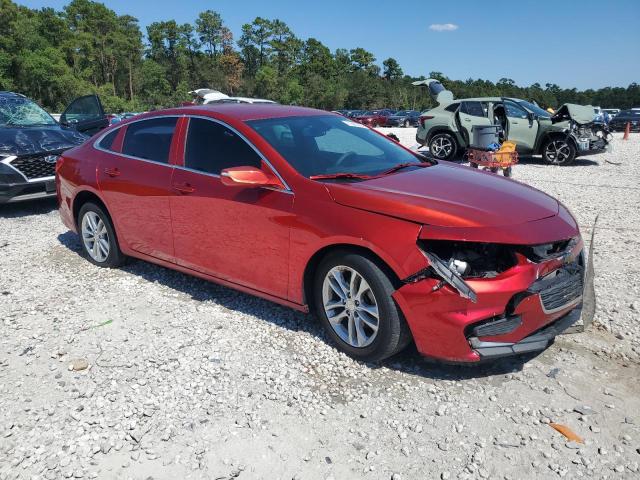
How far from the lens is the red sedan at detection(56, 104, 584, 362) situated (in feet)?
9.77

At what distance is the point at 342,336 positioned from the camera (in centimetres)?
349

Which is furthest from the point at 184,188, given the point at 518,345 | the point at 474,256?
the point at 518,345

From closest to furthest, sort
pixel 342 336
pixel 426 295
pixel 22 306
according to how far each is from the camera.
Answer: pixel 426 295 → pixel 342 336 → pixel 22 306

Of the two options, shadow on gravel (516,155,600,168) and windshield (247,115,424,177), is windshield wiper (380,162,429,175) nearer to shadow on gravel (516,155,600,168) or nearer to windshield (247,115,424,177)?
windshield (247,115,424,177)

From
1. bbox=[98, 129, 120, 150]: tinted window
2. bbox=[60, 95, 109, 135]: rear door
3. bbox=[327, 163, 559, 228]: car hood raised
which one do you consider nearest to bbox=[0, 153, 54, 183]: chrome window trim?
bbox=[60, 95, 109, 135]: rear door

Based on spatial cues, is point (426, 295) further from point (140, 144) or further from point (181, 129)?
point (140, 144)

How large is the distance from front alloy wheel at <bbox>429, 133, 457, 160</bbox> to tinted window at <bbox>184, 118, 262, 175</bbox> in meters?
10.5

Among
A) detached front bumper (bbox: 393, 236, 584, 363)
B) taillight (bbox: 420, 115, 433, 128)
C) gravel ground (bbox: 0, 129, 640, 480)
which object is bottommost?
gravel ground (bbox: 0, 129, 640, 480)

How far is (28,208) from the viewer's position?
8188 mm

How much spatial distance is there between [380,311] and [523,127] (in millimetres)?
11751

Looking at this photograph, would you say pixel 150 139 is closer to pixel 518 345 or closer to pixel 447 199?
pixel 447 199

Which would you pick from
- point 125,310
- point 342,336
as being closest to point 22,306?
point 125,310

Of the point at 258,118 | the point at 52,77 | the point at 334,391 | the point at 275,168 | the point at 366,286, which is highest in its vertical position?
the point at 52,77

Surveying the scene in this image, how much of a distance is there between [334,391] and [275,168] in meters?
1.57
